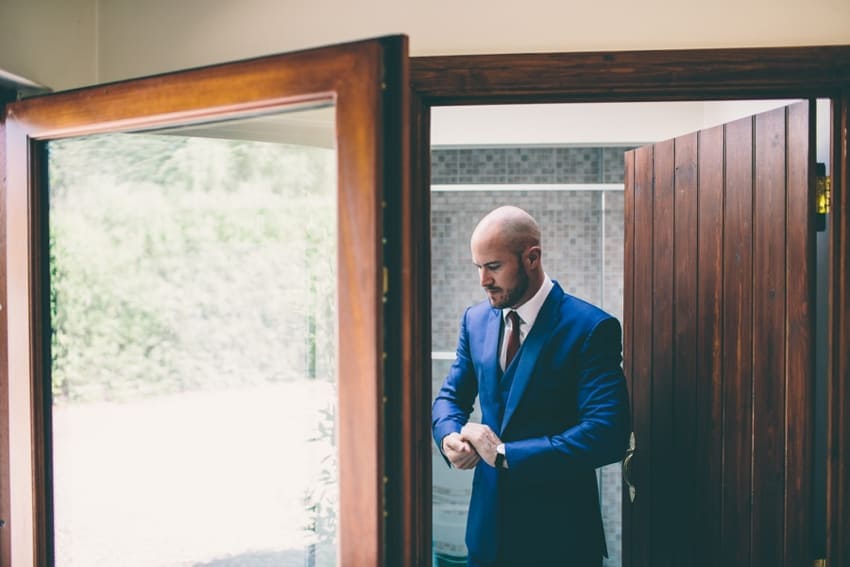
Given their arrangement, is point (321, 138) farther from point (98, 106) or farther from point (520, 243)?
point (520, 243)

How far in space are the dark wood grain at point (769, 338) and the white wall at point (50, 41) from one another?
1.87m

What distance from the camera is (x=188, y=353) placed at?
1.58 metres

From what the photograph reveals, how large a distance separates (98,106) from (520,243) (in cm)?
130

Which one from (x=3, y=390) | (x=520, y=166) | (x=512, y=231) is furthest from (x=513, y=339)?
(x=520, y=166)

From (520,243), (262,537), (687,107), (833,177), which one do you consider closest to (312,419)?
(262,537)

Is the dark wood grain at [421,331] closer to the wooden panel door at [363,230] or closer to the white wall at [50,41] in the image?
the wooden panel door at [363,230]

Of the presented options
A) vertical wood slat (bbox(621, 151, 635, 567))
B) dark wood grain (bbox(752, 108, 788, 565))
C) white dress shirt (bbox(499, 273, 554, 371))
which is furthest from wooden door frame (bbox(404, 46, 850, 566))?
vertical wood slat (bbox(621, 151, 635, 567))

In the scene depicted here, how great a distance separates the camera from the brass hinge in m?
1.56

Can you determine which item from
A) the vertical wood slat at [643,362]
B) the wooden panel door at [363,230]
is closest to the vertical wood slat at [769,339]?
the vertical wood slat at [643,362]

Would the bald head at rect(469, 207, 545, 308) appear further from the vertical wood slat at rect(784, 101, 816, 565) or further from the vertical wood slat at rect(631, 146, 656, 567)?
the vertical wood slat at rect(784, 101, 816, 565)

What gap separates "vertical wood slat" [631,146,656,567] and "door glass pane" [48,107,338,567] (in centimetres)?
128

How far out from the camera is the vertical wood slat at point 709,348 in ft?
6.23

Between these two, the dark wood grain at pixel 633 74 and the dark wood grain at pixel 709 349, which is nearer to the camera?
the dark wood grain at pixel 633 74

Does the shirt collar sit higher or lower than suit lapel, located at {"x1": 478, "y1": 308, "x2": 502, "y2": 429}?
higher
